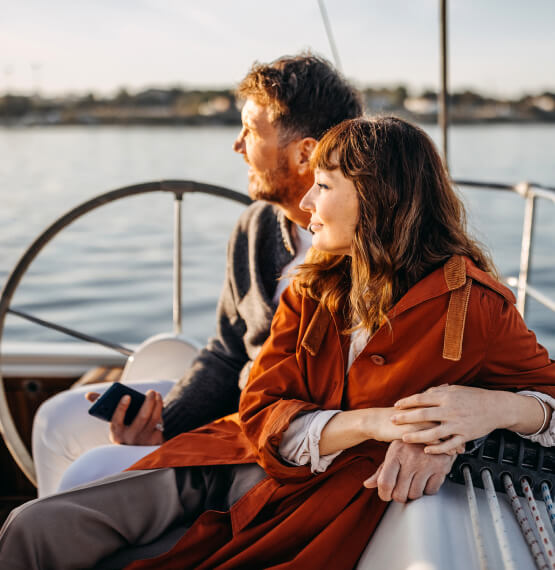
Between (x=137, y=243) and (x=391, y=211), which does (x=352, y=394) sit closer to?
(x=391, y=211)

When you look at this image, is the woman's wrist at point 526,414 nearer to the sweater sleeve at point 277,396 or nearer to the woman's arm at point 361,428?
the woman's arm at point 361,428

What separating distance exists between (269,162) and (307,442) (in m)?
0.64

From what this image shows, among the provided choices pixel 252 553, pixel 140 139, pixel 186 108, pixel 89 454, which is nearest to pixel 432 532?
pixel 252 553

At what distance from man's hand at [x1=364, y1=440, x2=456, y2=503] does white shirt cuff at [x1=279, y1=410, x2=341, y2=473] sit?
0.10 metres

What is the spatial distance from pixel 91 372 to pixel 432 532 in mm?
1482

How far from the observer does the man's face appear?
139 cm

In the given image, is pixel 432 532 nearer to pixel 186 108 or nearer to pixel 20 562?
pixel 20 562

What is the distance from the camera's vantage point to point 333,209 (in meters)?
1.02

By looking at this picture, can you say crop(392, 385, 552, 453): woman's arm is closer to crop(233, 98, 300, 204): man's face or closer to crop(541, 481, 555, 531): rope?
crop(541, 481, 555, 531): rope

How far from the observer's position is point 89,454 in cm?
131

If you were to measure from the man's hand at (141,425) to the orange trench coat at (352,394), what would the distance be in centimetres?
44

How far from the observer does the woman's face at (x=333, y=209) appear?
1.02 metres

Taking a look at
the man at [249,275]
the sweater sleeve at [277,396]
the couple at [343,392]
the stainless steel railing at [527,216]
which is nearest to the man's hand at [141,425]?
the man at [249,275]

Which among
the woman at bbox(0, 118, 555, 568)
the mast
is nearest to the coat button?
the woman at bbox(0, 118, 555, 568)
